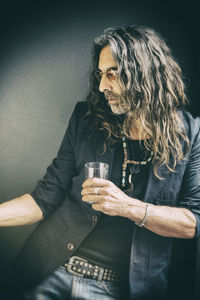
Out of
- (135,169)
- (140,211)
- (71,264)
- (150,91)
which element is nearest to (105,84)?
(150,91)

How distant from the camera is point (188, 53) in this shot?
1854 mm

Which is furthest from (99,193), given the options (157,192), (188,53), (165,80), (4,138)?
(188,53)

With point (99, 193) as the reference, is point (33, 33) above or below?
above

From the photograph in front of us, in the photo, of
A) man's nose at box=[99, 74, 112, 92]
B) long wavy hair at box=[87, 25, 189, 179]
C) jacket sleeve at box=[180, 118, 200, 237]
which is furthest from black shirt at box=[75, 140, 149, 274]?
man's nose at box=[99, 74, 112, 92]

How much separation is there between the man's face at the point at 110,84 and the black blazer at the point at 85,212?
22 cm

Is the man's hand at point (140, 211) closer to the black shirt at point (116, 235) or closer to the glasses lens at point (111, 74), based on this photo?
the black shirt at point (116, 235)

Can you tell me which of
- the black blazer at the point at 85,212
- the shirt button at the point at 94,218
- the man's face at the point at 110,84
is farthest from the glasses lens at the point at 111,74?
the shirt button at the point at 94,218

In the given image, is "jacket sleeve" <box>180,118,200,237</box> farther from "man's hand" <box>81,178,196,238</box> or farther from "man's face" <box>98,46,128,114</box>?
"man's face" <box>98,46,128,114</box>

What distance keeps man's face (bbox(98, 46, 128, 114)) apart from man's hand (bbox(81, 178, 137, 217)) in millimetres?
492

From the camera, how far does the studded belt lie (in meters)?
1.63

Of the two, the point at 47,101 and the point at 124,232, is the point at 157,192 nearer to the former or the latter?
the point at 124,232

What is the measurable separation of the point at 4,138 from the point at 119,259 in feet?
3.67

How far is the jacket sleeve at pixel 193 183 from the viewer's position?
5.09 ft

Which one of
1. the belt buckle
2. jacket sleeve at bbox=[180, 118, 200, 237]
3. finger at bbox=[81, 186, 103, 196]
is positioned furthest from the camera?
the belt buckle
